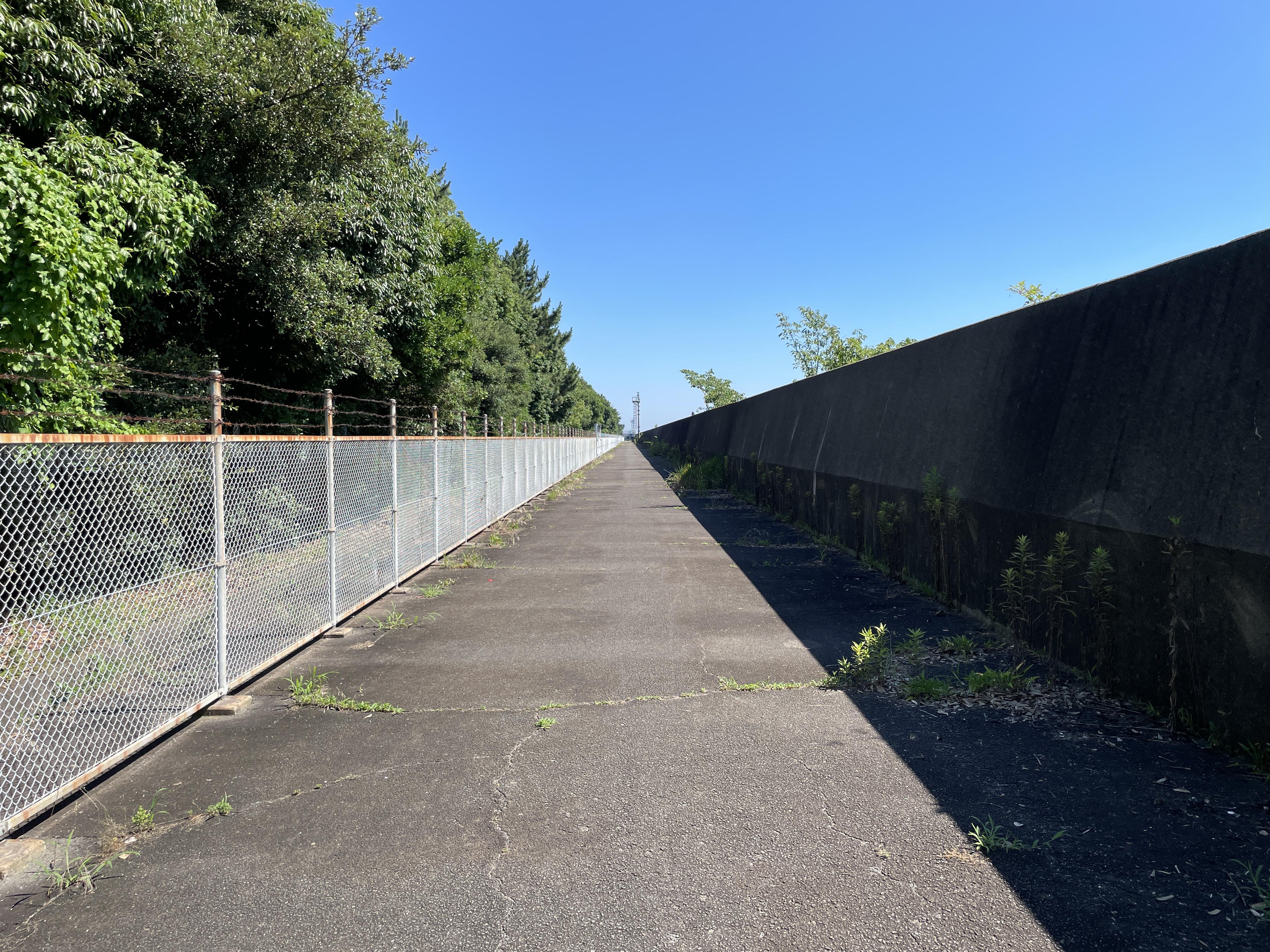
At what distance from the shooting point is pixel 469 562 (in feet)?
34.5

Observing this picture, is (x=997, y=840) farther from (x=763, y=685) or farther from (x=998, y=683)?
(x=763, y=685)

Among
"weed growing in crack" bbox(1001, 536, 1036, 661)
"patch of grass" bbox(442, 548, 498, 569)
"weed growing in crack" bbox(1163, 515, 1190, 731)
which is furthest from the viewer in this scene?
"patch of grass" bbox(442, 548, 498, 569)

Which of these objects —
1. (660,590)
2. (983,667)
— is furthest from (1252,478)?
(660,590)

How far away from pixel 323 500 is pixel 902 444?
6687 millimetres

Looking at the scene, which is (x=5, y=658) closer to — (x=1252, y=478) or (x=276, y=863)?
(x=276, y=863)

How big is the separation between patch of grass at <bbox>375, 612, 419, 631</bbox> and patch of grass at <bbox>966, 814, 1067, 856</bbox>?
546 centimetres

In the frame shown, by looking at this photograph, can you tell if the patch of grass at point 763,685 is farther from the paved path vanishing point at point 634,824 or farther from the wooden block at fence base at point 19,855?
the wooden block at fence base at point 19,855

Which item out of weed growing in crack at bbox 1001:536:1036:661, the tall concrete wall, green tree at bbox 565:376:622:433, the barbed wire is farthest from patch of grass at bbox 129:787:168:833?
green tree at bbox 565:376:622:433

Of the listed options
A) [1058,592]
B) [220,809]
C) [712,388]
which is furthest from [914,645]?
[712,388]

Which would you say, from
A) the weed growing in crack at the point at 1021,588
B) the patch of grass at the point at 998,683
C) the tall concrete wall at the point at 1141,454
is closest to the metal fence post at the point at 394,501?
the tall concrete wall at the point at 1141,454

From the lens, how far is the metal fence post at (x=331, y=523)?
6617mm

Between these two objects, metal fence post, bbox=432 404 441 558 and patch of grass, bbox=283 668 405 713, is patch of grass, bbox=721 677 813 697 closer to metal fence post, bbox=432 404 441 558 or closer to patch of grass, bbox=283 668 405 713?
patch of grass, bbox=283 668 405 713

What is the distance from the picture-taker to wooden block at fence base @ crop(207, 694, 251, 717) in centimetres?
487

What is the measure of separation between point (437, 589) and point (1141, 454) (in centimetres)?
719
